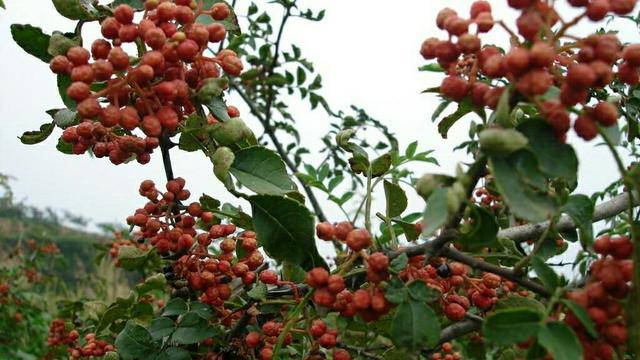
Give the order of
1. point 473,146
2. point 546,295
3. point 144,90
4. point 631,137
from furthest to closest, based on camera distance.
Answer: point 473,146 → point 631,137 → point 144,90 → point 546,295

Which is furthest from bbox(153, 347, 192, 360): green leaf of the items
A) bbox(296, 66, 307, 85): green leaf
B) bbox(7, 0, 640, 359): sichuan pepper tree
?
bbox(296, 66, 307, 85): green leaf

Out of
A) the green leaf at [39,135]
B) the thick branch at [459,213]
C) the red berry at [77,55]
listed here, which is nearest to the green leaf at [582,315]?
the thick branch at [459,213]

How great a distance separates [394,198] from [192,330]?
53cm

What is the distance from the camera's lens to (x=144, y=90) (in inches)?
43.6

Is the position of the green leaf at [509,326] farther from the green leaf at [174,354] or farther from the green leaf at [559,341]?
the green leaf at [174,354]

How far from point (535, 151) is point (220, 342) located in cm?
86

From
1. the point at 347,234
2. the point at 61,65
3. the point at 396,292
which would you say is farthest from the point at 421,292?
the point at 61,65

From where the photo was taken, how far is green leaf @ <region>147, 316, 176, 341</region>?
4.64ft

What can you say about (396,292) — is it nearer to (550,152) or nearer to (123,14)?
(550,152)

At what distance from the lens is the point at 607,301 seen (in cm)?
88

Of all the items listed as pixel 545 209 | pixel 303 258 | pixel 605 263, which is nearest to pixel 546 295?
pixel 605 263

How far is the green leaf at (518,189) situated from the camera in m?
0.81

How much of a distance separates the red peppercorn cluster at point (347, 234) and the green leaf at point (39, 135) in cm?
69

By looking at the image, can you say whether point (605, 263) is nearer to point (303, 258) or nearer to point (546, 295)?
point (546, 295)
